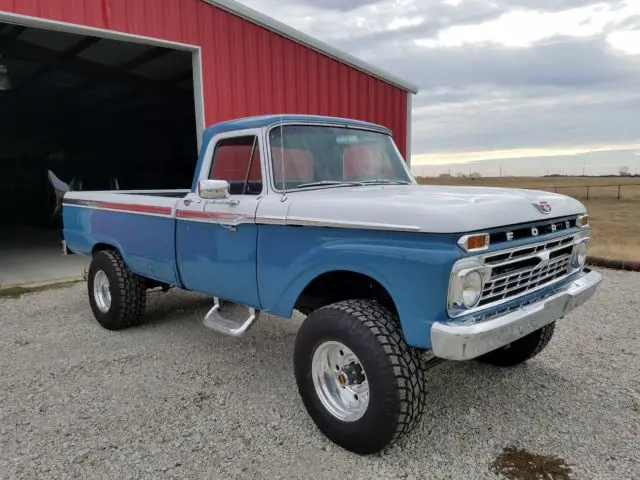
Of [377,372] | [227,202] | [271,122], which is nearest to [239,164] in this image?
[227,202]

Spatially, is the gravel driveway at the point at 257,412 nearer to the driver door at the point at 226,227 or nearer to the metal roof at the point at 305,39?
the driver door at the point at 226,227

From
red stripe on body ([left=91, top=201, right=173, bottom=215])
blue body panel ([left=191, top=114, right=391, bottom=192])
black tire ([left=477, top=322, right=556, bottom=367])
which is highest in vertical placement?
blue body panel ([left=191, top=114, right=391, bottom=192])

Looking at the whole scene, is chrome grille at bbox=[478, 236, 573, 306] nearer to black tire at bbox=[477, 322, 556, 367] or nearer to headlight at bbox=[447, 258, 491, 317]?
headlight at bbox=[447, 258, 491, 317]

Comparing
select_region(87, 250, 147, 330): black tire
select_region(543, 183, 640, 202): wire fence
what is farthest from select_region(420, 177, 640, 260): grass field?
select_region(87, 250, 147, 330): black tire

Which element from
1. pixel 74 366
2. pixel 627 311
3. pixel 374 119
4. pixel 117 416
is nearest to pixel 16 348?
pixel 74 366

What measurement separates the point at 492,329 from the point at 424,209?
2.37ft

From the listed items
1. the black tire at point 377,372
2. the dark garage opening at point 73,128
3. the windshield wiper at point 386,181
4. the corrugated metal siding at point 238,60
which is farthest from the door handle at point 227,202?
the dark garage opening at point 73,128

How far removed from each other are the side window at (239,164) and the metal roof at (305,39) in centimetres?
504

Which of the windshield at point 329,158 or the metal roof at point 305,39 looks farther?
the metal roof at point 305,39

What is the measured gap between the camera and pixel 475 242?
8.45 feet

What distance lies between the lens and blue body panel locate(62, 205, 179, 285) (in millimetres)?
4566

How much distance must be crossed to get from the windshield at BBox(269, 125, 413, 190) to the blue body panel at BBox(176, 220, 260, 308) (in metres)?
0.53

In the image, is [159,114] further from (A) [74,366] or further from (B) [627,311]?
(B) [627,311]

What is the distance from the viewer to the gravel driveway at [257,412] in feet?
9.45
